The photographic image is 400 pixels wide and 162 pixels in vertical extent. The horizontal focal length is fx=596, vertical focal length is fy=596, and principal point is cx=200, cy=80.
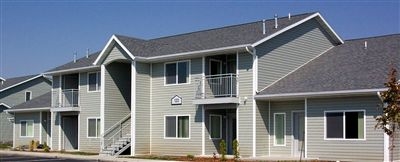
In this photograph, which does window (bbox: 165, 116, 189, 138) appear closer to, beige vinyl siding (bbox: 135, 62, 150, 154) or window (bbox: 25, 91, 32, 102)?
beige vinyl siding (bbox: 135, 62, 150, 154)

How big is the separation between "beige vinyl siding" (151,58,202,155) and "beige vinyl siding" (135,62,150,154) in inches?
13.2

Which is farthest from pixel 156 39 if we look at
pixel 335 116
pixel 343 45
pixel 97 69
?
pixel 335 116

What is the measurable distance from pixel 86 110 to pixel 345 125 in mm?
17807

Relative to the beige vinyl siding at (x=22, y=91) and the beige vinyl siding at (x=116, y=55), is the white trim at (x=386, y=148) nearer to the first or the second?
the beige vinyl siding at (x=116, y=55)

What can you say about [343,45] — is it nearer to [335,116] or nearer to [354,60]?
[354,60]

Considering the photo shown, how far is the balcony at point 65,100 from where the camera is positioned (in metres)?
38.6

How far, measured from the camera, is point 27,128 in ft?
153

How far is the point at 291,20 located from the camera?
3134cm

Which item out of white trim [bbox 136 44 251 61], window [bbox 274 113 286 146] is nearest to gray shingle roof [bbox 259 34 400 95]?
window [bbox 274 113 286 146]

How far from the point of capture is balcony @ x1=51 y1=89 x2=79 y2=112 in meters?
38.6

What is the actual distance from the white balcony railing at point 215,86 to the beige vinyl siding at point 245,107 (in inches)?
27.9

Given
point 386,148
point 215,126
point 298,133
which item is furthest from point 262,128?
point 386,148

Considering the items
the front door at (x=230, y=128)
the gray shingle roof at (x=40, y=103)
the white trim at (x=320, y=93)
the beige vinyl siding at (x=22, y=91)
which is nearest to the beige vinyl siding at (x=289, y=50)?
the white trim at (x=320, y=93)

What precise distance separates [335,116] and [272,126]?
152 inches
